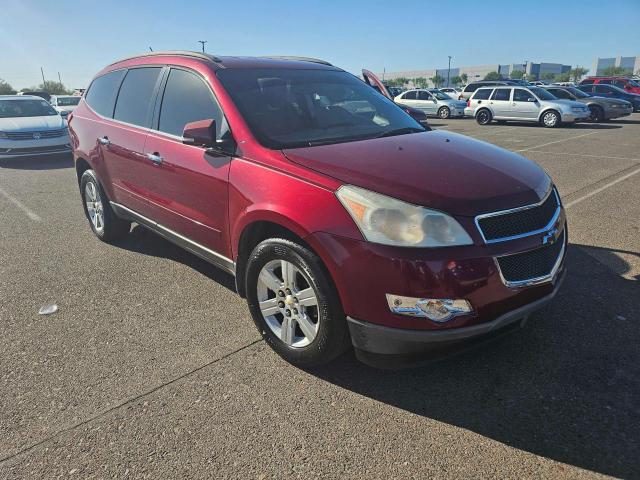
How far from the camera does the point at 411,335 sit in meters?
2.36

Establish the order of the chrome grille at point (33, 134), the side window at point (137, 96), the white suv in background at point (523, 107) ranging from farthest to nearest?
1. the white suv in background at point (523, 107)
2. the chrome grille at point (33, 134)
3. the side window at point (137, 96)

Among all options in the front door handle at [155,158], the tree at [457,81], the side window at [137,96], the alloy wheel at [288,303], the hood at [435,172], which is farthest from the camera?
the tree at [457,81]

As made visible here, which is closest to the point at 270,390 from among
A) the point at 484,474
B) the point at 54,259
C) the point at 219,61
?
the point at 484,474

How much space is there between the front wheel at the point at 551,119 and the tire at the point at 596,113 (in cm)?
352

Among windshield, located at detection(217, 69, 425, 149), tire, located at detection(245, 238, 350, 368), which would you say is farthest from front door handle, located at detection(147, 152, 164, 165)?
tire, located at detection(245, 238, 350, 368)

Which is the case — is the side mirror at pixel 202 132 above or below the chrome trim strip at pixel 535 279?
above

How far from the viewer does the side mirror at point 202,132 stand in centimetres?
302

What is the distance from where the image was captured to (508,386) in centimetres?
267

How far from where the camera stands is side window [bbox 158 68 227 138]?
3383 mm

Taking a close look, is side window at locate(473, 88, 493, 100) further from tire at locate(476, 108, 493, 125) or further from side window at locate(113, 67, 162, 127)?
side window at locate(113, 67, 162, 127)

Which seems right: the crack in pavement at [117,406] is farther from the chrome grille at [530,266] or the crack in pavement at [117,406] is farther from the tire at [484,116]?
the tire at [484,116]

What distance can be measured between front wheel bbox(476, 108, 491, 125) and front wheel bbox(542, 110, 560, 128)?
7.70 feet

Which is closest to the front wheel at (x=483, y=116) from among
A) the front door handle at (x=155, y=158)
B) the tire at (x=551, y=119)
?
the tire at (x=551, y=119)

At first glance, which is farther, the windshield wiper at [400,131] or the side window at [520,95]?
the side window at [520,95]
